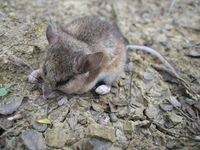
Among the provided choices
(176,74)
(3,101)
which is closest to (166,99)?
(176,74)

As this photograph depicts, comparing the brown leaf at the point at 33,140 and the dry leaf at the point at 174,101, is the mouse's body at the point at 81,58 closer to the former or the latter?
the brown leaf at the point at 33,140

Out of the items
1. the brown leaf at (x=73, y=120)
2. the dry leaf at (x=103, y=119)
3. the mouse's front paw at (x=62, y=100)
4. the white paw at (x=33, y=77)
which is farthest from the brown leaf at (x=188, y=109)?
the white paw at (x=33, y=77)

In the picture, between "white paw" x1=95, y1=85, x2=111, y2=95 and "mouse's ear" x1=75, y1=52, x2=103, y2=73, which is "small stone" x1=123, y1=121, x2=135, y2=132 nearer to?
"white paw" x1=95, y1=85, x2=111, y2=95

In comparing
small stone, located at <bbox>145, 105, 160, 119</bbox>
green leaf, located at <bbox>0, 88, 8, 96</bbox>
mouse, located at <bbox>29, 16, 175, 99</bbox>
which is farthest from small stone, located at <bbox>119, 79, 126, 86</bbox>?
green leaf, located at <bbox>0, 88, 8, 96</bbox>

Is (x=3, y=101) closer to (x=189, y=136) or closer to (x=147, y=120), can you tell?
(x=147, y=120)

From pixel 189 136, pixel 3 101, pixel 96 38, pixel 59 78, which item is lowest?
pixel 189 136

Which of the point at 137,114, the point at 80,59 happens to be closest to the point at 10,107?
the point at 80,59
